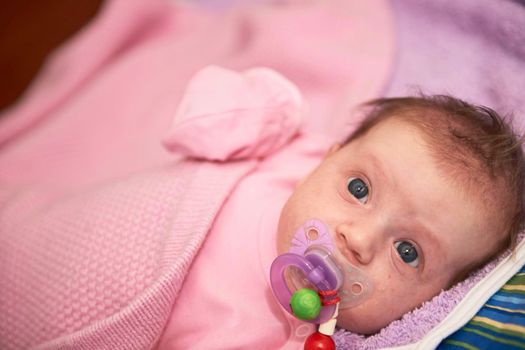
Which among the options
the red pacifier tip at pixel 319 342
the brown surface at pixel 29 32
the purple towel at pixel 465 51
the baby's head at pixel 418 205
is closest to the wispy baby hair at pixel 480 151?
the baby's head at pixel 418 205

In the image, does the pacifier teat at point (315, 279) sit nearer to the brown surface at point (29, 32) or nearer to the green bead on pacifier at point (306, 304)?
the green bead on pacifier at point (306, 304)

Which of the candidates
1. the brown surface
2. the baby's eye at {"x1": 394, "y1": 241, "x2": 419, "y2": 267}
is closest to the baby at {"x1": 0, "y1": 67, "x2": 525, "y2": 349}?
the baby's eye at {"x1": 394, "y1": 241, "x2": 419, "y2": 267}

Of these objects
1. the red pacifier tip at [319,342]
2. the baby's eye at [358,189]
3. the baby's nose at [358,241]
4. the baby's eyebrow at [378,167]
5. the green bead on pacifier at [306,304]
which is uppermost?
the baby's eyebrow at [378,167]

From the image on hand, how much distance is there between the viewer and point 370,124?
1.07 metres

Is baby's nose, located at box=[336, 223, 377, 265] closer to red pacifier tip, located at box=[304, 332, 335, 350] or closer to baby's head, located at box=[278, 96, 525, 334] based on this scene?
baby's head, located at box=[278, 96, 525, 334]

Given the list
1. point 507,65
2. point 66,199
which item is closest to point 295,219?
point 66,199

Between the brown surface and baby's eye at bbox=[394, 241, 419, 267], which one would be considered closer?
baby's eye at bbox=[394, 241, 419, 267]

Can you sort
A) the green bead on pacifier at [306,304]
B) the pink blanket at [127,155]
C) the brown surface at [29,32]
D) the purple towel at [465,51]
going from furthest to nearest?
the brown surface at [29,32] → the purple towel at [465,51] → the pink blanket at [127,155] → the green bead on pacifier at [306,304]

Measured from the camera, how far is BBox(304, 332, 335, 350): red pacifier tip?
0.90 m

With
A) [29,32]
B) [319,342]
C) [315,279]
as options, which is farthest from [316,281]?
[29,32]

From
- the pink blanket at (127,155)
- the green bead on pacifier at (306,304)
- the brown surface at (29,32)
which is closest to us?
the green bead on pacifier at (306,304)

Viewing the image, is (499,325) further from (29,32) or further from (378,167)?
(29,32)

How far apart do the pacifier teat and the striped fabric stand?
188 mm

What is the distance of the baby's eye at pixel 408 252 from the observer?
0.91 meters
